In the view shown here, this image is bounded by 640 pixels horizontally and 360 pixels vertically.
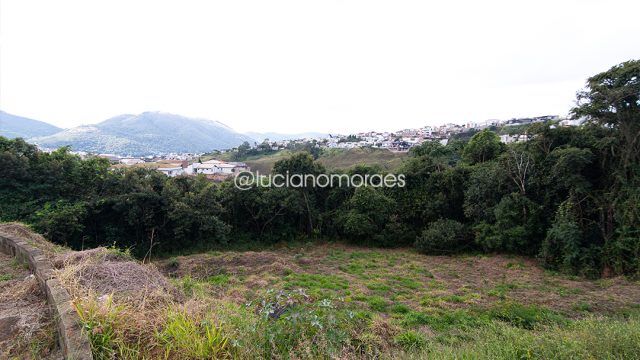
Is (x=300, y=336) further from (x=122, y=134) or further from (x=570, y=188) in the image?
(x=122, y=134)

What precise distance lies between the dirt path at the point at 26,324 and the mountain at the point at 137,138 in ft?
307

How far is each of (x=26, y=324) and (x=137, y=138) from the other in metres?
154

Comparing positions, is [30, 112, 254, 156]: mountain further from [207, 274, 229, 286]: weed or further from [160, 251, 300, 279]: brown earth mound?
[207, 274, 229, 286]: weed

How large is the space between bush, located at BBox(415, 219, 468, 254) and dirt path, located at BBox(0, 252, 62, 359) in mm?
12409

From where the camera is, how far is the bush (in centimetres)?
1270

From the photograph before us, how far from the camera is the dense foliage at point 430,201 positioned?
9227 mm

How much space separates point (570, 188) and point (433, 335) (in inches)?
346

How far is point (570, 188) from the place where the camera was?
10.2 metres

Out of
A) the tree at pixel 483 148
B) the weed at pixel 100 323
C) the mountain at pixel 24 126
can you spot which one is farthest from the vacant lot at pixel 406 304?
the mountain at pixel 24 126

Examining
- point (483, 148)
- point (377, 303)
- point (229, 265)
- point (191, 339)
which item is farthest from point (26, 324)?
point (483, 148)

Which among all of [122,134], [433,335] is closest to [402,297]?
[433,335]

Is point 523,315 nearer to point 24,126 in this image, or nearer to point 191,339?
point 191,339

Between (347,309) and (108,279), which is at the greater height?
(108,279)

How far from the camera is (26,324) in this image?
2586 millimetres
